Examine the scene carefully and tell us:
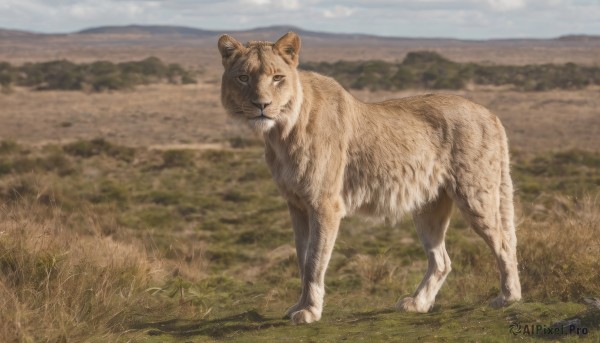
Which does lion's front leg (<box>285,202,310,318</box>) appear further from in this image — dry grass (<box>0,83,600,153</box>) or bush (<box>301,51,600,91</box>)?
bush (<box>301,51,600,91</box>)

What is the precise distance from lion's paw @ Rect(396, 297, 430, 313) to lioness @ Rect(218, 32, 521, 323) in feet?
0.04

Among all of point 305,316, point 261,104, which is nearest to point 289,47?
point 261,104

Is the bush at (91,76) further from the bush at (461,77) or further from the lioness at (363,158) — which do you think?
the lioness at (363,158)

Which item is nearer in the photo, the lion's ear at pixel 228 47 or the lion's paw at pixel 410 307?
the lion's ear at pixel 228 47

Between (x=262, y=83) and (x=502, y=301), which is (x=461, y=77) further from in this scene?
(x=262, y=83)

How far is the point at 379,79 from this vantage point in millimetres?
62375

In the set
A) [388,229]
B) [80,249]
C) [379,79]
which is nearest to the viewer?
[80,249]

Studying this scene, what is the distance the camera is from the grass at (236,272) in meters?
7.16

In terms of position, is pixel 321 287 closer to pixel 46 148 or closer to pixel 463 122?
pixel 463 122

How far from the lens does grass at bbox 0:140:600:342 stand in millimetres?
7160

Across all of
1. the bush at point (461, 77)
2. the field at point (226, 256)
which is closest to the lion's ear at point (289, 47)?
the field at point (226, 256)

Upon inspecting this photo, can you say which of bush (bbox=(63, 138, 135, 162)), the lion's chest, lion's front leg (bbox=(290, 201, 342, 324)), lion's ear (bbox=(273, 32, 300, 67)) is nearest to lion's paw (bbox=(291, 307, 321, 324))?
lion's front leg (bbox=(290, 201, 342, 324))

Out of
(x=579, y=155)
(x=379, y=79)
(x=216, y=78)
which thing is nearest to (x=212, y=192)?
(x=579, y=155)

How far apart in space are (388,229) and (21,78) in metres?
51.7
